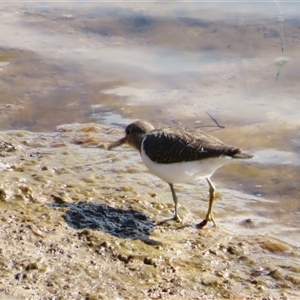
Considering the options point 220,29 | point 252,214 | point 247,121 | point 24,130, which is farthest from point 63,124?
point 220,29

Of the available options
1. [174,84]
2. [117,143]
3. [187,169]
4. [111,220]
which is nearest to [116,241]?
[111,220]

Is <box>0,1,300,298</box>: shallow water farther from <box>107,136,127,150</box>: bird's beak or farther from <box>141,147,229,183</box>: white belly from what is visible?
<box>141,147,229,183</box>: white belly

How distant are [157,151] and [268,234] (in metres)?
1.18

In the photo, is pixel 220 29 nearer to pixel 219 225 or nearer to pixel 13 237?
pixel 219 225

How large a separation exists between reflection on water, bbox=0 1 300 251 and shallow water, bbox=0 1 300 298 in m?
0.02

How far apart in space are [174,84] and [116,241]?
402cm

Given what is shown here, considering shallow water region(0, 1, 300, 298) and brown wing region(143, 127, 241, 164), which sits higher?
brown wing region(143, 127, 241, 164)

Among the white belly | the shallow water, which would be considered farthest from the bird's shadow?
the white belly

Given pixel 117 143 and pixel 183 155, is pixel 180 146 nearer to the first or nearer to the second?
pixel 183 155

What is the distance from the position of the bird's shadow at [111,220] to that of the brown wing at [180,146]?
1.79ft

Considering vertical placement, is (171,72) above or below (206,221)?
below

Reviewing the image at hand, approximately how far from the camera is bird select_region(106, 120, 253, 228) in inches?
208

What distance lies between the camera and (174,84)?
855 centimetres

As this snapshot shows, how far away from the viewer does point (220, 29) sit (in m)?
9.84
